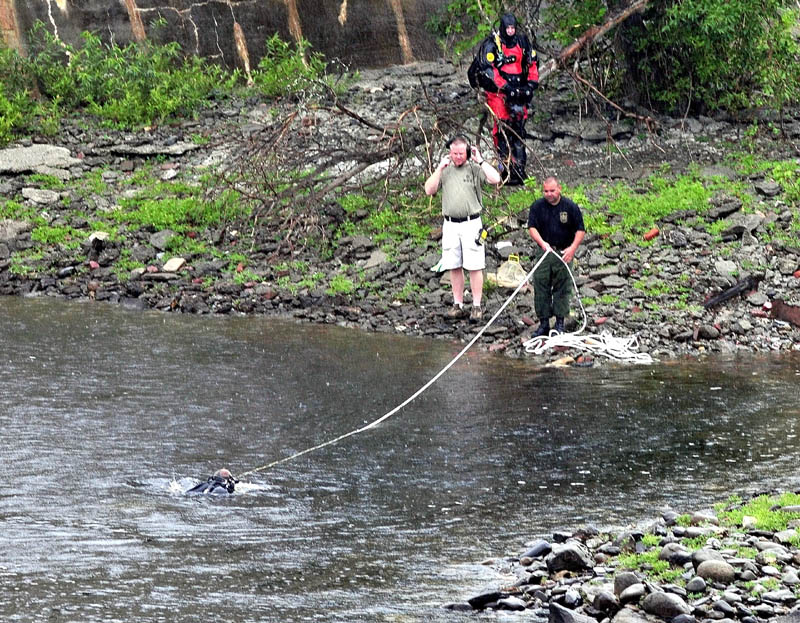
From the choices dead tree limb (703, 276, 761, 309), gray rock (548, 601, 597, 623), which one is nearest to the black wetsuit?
gray rock (548, 601, 597, 623)

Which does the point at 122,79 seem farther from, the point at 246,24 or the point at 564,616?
the point at 564,616

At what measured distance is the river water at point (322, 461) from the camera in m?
6.77

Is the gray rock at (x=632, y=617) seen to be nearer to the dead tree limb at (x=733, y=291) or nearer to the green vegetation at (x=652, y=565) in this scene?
the green vegetation at (x=652, y=565)

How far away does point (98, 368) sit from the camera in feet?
38.9

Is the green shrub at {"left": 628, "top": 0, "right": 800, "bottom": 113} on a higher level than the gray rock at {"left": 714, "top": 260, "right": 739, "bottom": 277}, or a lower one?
higher

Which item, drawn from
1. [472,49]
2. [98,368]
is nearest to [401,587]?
[98,368]

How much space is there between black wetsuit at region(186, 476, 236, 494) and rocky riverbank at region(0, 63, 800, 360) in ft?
A: 15.8

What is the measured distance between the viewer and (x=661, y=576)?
6.45 m

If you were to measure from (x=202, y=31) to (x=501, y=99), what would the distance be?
272 inches

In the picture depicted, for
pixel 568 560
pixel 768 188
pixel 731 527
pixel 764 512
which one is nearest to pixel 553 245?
pixel 768 188

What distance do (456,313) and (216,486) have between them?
18.4 ft

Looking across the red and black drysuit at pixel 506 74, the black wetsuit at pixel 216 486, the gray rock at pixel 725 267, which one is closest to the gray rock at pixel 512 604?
the black wetsuit at pixel 216 486

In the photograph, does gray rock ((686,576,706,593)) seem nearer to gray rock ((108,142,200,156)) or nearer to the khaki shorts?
the khaki shorts

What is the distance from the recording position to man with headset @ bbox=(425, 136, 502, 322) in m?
13.4
